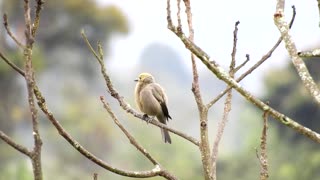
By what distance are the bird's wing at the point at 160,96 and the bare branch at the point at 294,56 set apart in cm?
256

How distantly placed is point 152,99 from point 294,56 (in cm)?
268

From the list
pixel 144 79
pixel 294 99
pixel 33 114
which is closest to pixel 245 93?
pixel 33 114

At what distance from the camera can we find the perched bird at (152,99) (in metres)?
4.14

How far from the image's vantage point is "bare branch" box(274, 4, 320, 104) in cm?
149

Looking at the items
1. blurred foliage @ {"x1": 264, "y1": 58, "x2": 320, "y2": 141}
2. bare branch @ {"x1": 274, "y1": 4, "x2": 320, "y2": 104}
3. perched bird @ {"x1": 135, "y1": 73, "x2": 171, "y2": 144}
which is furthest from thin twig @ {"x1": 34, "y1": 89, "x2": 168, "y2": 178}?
blurred foliage @ {"x1": 264, "y1": 58, "x2": 320, "y2": 141}

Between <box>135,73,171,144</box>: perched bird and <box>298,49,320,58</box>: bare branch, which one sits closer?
<box>298,49,320,58</box>: bare branch

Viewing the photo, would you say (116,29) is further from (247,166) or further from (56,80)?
(247,166)

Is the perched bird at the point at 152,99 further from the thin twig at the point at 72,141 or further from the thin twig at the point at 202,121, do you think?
the thin twig at the point at 72,141

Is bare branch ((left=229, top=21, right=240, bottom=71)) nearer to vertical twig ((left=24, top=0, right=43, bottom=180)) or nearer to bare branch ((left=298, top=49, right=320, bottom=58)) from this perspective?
bare branch ((left=298, top=49, right=320, bottom=58))

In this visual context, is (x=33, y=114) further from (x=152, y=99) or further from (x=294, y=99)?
(x=294, y=99)

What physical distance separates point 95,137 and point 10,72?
5.02 metres

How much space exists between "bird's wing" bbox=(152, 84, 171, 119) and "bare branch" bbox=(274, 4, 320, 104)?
101 inches

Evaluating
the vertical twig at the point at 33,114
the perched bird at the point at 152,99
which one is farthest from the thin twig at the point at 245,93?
the perched bird at the point at 152,99

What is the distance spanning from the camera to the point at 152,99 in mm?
4184
